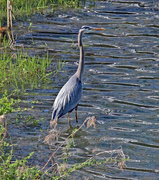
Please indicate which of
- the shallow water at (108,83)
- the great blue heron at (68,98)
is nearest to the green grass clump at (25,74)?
the shallow water at (108,83)

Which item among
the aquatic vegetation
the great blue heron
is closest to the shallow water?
the aquatic vegetation

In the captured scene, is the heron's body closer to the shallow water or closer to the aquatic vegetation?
the shallow water

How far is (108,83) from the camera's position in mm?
8578

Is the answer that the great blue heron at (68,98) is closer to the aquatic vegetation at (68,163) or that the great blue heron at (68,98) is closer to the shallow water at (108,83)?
the shallow water at (108,83)

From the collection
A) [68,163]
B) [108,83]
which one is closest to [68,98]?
[68,163]

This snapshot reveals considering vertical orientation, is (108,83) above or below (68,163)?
above

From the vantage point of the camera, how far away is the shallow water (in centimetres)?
593

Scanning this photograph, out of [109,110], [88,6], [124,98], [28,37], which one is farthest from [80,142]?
[88,6]

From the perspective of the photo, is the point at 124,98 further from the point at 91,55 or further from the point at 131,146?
the point at 91,55

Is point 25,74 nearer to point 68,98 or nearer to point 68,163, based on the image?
point 68,98

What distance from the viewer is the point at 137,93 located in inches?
316

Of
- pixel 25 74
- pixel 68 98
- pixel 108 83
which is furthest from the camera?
pixel 108 83

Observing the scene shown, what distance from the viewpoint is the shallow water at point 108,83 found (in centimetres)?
593

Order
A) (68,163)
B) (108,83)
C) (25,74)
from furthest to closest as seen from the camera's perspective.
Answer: (108,83) < (25,74) < (68,163)
